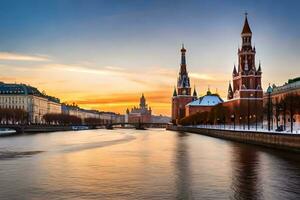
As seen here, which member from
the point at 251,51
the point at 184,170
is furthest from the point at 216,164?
the point at 251,51

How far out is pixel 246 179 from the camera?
29.8 meters

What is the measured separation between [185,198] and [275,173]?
11.1m

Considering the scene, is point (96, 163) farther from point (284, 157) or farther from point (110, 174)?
point (284, 157)

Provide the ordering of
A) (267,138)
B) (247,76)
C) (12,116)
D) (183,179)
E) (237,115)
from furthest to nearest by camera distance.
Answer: (12,116), (247,76), (237,115), (267,138), (183,179)

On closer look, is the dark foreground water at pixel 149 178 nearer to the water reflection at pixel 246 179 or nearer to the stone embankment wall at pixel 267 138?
the water reflection at pixel 246 179

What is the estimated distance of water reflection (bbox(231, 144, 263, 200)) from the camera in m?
24.6

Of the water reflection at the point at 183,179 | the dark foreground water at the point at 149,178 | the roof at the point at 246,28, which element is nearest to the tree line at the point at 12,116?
the roof at the point at 246,28

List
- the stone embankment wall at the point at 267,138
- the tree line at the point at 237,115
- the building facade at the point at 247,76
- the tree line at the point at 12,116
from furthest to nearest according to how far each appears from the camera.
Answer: the tree line at the point at 12,116 → the building facade at the point at 247,76 → the tree line at the point at 237,115 → the stone embankment wall at the point at 267,138

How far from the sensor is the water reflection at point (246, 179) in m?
24.6

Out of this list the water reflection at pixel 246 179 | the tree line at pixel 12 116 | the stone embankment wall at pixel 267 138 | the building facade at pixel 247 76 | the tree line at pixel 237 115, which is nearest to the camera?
the water reflection at pixel 246 179

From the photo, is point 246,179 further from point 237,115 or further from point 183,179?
point 237,115

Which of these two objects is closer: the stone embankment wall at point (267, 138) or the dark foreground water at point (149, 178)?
the dark foreground water at point (149, 178)

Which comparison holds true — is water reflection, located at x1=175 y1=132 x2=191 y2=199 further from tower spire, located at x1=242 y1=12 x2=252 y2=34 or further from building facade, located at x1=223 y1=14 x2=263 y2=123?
tower spire, located at x1=242 y1=12 x2=252 y2=34

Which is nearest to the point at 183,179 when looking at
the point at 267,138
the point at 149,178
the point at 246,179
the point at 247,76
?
the point at 149,178
